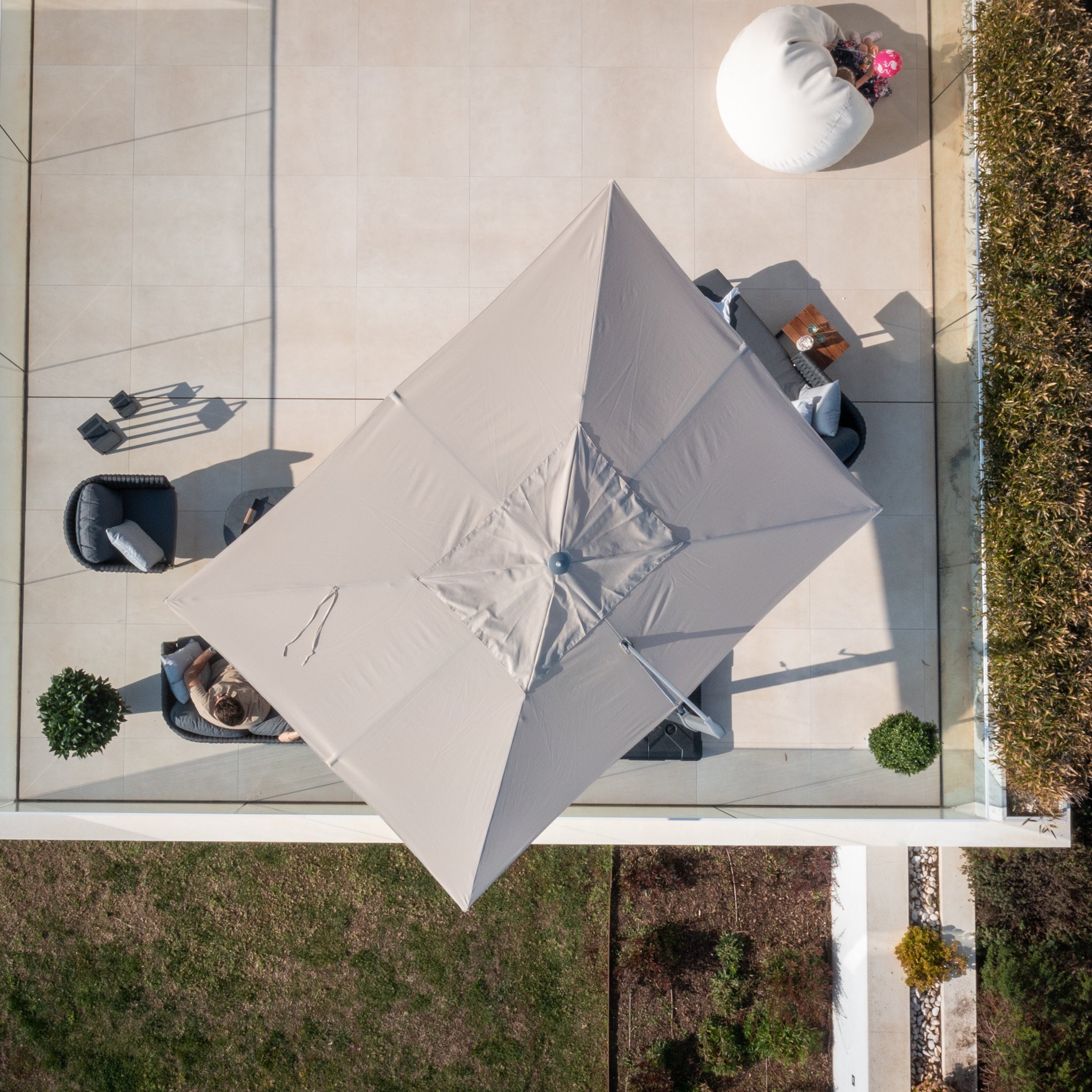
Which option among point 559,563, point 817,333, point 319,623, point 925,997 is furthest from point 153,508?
point 925,997

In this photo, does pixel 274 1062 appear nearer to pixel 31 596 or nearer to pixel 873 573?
pixel 31 596

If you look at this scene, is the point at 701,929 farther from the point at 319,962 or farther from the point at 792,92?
the point at 792,92

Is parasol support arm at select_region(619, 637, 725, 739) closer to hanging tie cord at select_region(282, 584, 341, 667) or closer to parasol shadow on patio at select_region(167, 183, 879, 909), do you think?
parasol shadow on patio at select_region(167, 183, 879, 909)

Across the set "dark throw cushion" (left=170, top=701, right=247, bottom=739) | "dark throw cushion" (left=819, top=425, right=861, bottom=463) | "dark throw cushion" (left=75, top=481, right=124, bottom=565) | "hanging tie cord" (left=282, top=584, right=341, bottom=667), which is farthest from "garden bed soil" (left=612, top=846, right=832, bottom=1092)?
"dark throw cushion" (left=75, top=481, right=124, bottom=565)

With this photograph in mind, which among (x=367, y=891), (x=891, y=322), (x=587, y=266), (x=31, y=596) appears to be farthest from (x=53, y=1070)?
(x=891, y=322)

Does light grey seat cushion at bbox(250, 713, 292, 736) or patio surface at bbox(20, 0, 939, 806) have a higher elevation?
patio surface at bbox(20, 0, 939, 806)
